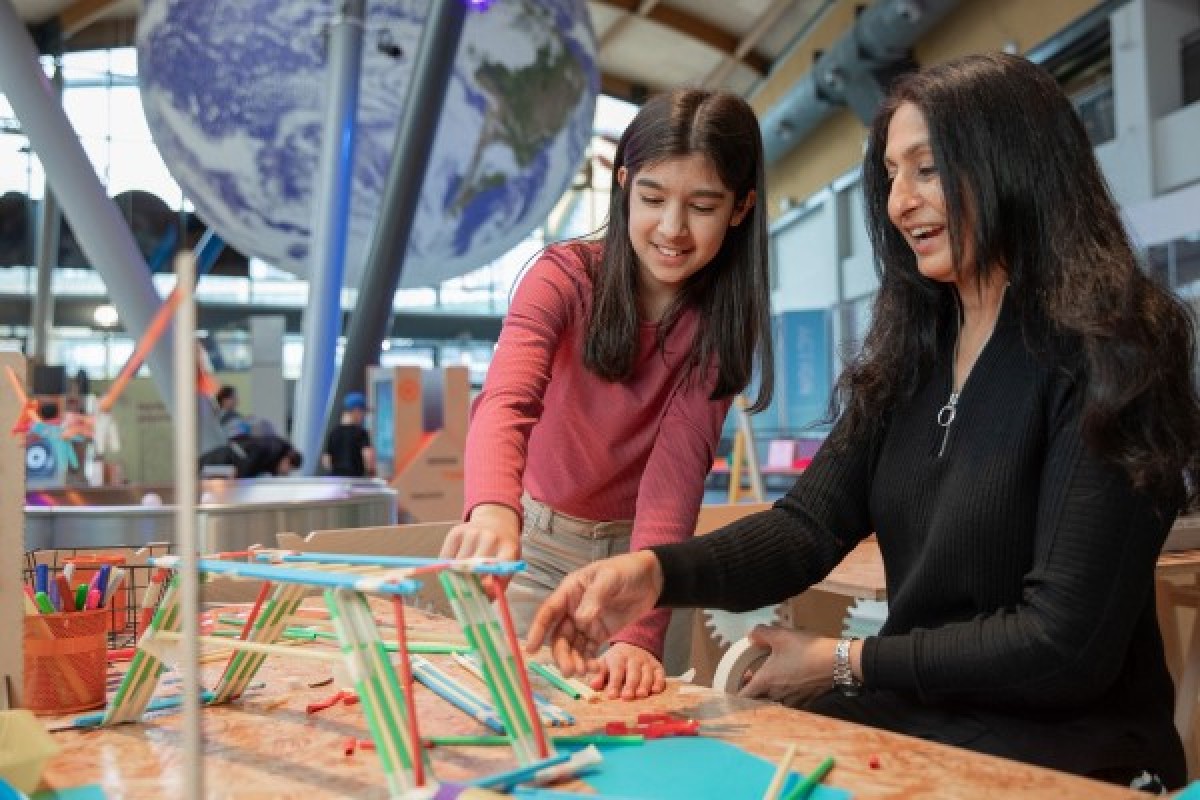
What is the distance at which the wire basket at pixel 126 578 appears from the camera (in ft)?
4.57

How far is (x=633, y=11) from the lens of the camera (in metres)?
16.2

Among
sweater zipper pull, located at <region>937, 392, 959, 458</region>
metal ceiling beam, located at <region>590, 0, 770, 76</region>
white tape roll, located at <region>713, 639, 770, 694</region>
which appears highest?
metal ceiling beam, located at <region>590, 0, 770, 76</region>

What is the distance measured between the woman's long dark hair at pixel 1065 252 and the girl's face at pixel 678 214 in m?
0.34

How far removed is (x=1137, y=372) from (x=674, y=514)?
69 centimetres

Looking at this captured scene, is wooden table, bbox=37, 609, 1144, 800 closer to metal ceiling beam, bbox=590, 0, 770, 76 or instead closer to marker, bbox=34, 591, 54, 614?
marker, bbox=34, 591, 54, 614

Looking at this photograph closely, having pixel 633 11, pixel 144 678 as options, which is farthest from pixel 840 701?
pixel 633 11

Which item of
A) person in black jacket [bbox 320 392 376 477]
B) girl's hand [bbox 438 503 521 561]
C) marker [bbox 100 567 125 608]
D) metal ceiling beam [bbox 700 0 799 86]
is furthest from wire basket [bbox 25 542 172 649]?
metal ceiling beam [bbox 700 0 799 86]

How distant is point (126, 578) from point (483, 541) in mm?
497

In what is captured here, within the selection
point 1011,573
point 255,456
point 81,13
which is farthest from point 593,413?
point 81,13

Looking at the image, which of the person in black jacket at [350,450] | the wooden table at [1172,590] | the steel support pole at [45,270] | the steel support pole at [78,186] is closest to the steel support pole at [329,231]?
the person in black jacket at [350,450]

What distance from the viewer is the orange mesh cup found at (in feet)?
3.98

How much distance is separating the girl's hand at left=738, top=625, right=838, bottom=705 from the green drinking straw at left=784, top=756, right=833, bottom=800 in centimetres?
36

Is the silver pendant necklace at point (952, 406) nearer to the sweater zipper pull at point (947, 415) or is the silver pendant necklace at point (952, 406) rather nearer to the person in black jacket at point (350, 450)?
the sweater zipper pull at point (947, 415)

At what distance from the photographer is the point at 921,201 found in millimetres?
1363
